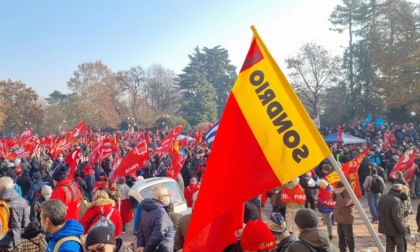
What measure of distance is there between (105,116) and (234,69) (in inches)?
1179

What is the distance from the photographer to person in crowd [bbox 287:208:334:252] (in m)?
3.40

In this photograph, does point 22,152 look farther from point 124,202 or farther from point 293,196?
point 293,196

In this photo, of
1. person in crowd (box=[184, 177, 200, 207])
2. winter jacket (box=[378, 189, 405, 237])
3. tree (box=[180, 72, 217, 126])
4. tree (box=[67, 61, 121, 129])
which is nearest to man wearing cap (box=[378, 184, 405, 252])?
winter jacket (box=[378, 189, 405, 237])

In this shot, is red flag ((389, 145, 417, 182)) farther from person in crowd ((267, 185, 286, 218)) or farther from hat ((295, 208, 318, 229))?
hat ((295, 208, 318, 229))

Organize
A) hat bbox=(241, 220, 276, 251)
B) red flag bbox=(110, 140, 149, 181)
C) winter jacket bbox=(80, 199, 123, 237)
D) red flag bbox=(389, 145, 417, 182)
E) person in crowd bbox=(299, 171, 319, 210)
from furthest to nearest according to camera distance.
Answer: red flag bbox=(389, 145, 417, 182) → red flag bbox=(110, 140, 149, 181) → person in crowd bbox=(299, 171, 319, 210) → winter jacket bbox=(80, 199, 123, 237) → hat bbox=(241, 220, 276, 251)

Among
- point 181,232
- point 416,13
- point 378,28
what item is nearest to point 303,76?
point 378,28

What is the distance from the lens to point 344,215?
22.7 ft

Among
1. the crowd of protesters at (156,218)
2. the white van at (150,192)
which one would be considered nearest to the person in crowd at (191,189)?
the crowd of protesters at (156,218)

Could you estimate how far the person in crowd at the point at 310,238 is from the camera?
3.40 metres

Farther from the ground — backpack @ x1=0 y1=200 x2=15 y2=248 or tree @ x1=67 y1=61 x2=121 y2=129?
tree @ x1=67 y1=61 x2=121 y2=129

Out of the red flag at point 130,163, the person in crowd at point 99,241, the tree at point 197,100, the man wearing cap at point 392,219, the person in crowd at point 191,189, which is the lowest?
the man wearing cap at point 392,219

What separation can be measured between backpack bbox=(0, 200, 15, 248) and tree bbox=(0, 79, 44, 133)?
6060 cm

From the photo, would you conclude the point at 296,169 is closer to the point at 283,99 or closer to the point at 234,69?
the point at 283,99

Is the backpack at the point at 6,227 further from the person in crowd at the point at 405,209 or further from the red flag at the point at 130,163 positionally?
the person in crowd at the point at 405,209
